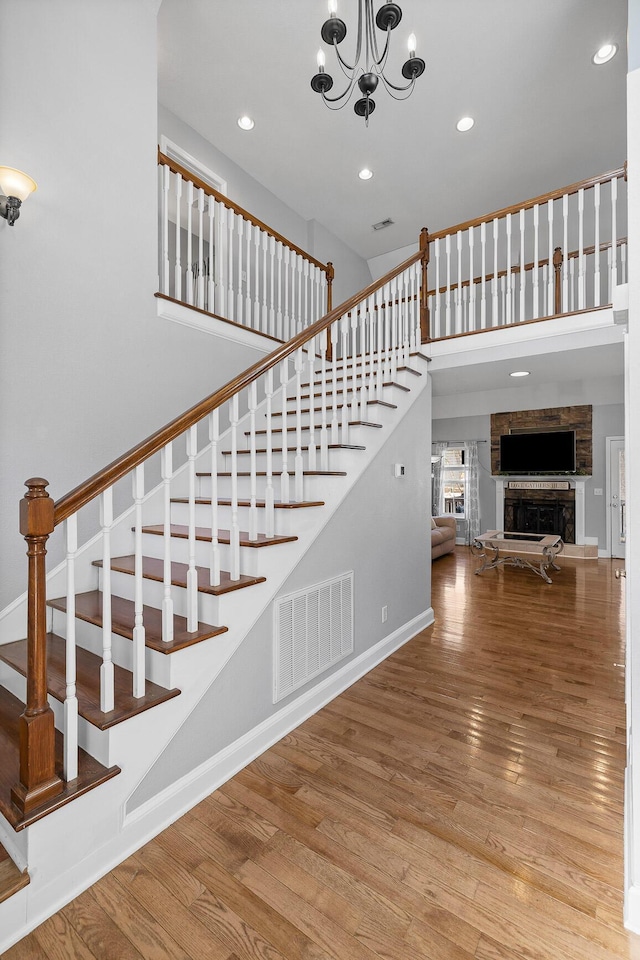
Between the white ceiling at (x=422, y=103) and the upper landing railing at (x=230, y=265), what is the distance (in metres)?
0.93

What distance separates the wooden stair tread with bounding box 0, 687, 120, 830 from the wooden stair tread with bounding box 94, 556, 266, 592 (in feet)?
2.29

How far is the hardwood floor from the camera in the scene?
51.3 inches

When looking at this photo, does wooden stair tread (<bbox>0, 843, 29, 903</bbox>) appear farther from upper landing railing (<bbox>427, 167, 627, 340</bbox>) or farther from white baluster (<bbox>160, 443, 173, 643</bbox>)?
upper landing railing (<bbox>427, 167, 627, 340</bbox>)

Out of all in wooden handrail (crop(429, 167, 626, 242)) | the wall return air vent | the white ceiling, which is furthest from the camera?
the white ceiling

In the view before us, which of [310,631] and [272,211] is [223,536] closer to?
[310,631]

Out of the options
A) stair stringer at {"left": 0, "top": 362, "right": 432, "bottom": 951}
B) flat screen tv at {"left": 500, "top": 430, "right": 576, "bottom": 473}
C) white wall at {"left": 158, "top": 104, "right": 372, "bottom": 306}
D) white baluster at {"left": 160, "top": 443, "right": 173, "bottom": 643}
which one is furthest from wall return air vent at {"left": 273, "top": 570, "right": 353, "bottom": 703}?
flat screen tv at {"left": 500, "top": 430, "right": 576, "bottom": 473}

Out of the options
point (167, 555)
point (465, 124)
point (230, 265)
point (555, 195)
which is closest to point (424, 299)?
point (555, 195)

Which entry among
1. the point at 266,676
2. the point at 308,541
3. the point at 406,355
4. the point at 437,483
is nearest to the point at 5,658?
the point at 266,676

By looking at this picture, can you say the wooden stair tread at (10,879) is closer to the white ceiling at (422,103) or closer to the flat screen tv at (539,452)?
the white ceiling at (422,103)

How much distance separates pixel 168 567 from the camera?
177 cm

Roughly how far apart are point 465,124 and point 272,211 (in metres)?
2.39

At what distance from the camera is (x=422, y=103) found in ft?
14.3

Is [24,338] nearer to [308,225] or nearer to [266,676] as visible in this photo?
[266,676]

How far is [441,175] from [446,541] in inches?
200
